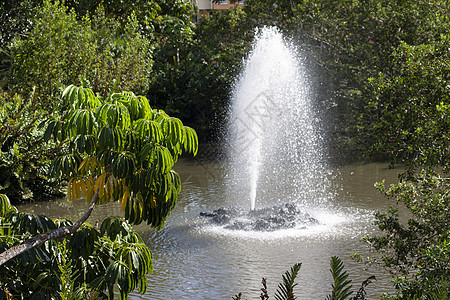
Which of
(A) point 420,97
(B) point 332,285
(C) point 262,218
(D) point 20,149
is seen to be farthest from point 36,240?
(D) point 20,149

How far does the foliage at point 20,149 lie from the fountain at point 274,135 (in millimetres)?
4437

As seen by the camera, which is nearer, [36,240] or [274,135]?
[36,240]

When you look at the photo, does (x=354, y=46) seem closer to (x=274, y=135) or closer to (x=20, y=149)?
(x=274, y=135)

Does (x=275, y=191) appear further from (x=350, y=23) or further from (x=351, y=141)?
(x=350, y=23)

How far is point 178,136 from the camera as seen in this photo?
4266 mm

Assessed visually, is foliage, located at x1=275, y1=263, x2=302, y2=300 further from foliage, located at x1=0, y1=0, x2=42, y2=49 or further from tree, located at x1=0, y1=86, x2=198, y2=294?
foliage, located at x1=0, y1=0, x2=42, y2=49

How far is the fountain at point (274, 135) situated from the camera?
44.9 ft

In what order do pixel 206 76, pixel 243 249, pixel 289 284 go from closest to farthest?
pixel 289 284
pixel 243 249
pixel 206 76

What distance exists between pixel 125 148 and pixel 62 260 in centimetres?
97

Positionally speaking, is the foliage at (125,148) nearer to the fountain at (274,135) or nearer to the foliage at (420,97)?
the foliage at (420,97)

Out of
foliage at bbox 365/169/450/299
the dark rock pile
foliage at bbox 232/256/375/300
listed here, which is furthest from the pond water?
foliage at bbox 232/256/375/300

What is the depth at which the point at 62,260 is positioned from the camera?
419cm

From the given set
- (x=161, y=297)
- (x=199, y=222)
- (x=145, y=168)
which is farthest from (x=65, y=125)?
(x=199, y=222)

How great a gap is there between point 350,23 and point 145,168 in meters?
15.9
